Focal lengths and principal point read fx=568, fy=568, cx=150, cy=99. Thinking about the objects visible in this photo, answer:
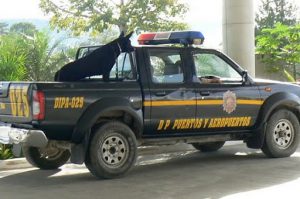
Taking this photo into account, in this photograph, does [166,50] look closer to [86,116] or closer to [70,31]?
[86,116]

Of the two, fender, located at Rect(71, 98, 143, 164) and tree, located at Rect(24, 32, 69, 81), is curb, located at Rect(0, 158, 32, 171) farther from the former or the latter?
tree, located at Rect(24, 32, 69, 81)

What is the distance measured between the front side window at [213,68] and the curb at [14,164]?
322 cm

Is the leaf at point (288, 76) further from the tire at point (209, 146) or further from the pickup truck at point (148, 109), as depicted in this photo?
the pickup truck at point (148, 109)

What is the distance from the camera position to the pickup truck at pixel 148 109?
759cm

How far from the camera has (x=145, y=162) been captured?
970 cm

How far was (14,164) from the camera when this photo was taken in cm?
931

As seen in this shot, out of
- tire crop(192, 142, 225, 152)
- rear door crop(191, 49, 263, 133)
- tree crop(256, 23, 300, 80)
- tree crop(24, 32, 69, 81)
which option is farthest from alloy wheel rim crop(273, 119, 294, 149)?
tree crop(256, 23, 300, 80)

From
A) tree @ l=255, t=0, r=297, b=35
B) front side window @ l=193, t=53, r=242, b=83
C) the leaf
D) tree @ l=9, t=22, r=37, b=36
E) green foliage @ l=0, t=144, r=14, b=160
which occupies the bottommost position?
green foliage @ l=0, t=144, r=14, b=160

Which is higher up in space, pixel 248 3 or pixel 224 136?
pixel 248 3

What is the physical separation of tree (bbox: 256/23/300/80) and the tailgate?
1132 cm

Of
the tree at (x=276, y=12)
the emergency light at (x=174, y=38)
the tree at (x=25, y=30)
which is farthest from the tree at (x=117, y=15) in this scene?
the tree at (x=276, y=12)

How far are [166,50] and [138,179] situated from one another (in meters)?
2.06

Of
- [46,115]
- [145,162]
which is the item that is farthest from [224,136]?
[46,115]

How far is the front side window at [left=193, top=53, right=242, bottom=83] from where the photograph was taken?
29.5ft
